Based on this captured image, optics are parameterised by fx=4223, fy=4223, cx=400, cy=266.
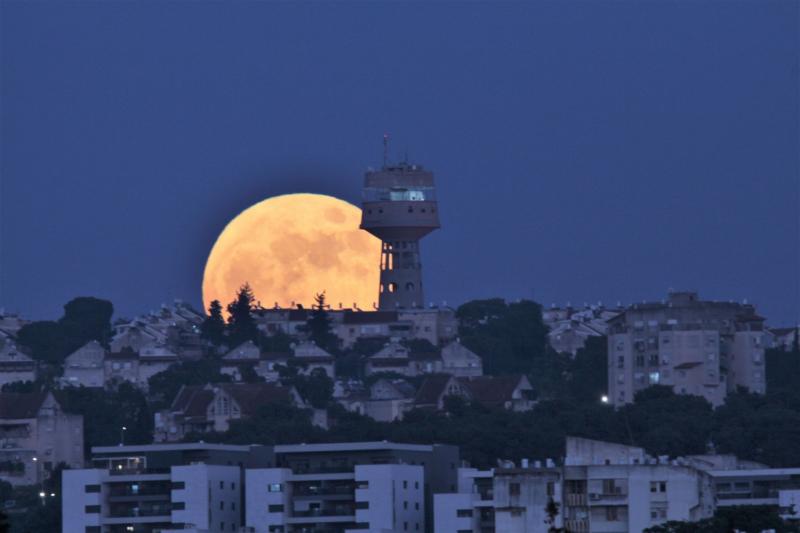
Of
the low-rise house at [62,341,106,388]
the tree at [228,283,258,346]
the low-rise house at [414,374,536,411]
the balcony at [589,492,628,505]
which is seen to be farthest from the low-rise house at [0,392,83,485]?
the balcony at [589,492,628,505]

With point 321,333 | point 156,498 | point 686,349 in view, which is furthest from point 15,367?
point 156,498

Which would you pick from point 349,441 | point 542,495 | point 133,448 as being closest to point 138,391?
point 349,441

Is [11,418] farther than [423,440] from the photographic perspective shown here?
Yes

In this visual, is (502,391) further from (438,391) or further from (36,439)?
(36,439)

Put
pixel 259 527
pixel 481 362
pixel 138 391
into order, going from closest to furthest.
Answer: pixel 259 527, pixel 138 391, pixel 481 362

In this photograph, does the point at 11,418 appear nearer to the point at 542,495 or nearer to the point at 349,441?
the point at 349,441

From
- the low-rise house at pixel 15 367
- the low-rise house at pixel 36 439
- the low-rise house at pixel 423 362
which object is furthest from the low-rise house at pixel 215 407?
the low-rise house at pixel 423 362
